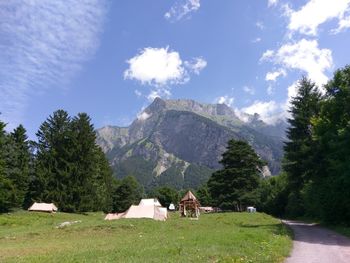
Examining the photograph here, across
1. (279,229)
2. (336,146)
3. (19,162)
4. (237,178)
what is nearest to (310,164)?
(336,146)

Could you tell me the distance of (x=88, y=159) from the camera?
3388 inches

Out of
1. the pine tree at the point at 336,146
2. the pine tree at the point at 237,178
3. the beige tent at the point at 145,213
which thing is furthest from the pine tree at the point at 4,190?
the pine tree at the point at 336,146

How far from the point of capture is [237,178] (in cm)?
8550

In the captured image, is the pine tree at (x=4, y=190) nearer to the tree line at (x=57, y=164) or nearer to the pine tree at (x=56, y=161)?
the tree line at (x=57, y=164)

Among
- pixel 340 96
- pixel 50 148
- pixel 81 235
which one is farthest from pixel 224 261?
pixel 50 148

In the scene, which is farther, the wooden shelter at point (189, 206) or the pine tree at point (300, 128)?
the wooden shelter at point (189, 206)

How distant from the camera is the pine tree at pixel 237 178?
85.4 m

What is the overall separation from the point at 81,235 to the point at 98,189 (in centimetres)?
5883

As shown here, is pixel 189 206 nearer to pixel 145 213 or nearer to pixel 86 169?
pixel 145 213

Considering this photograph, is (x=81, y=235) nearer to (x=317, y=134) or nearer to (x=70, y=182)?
(x=317, y=134)

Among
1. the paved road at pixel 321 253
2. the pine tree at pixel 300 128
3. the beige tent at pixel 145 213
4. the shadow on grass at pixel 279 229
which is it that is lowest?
the paved road at pixel 321 253

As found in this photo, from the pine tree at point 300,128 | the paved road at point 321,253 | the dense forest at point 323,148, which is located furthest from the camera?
the pine tree at point 300,128

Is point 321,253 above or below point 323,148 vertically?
below

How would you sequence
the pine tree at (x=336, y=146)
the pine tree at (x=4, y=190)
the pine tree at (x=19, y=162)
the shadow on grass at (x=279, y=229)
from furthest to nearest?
the pine tree at (x=19, y=162)
the pine tree at (x=4, y=190)
the pine tree at (x=336, y=146)
the shadow on grass at (x=279, y=229)
